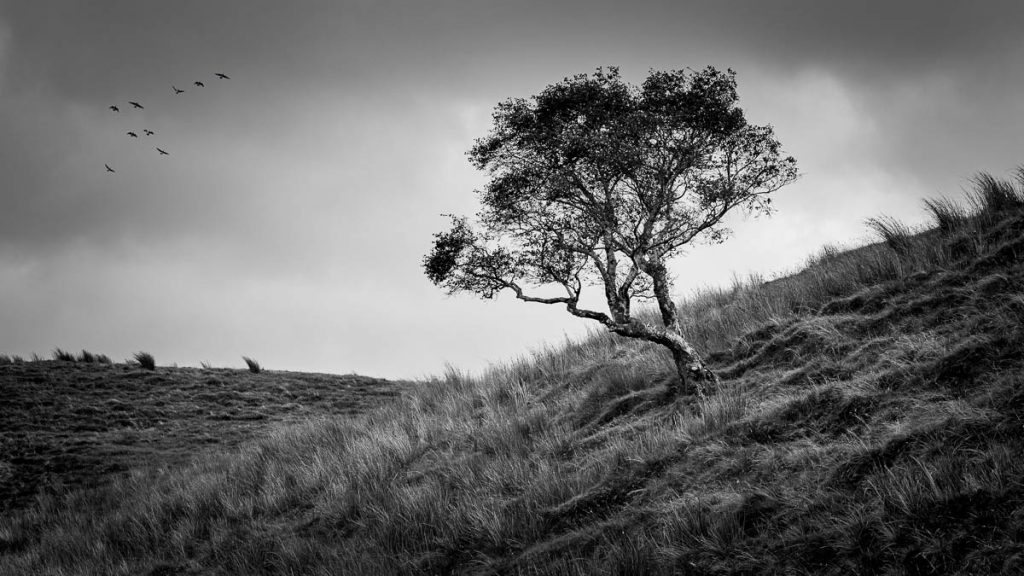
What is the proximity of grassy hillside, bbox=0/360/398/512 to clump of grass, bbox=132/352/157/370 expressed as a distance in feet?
0.99

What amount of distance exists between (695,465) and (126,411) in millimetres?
20434

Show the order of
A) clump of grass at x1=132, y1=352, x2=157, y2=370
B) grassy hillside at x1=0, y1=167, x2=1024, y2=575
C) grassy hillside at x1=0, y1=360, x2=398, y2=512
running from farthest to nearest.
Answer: clump of grass at x1=132, y1=352, x2=157, y2=370, grassy hillside at x1=0, y1=360, x2=398, y2=512, grassy hillside at x1=0, y1=167, x2=1024, y2=575

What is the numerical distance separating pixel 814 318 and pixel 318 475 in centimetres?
1075

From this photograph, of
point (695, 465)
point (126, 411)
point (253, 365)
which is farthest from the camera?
point (253, 365)

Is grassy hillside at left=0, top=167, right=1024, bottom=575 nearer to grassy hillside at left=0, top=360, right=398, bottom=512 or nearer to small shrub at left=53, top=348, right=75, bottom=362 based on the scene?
grassy hillside at left=0, top=360, right=398, bottom=512

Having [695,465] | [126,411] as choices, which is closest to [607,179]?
[695,465]

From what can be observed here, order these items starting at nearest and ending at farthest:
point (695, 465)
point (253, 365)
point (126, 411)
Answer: point (695, 465), point (126, 411), point (253, 365)

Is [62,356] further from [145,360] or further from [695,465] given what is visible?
[695,465]

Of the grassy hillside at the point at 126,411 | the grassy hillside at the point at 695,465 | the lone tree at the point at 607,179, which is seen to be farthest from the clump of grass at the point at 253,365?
the lone tree at the point at 607,179

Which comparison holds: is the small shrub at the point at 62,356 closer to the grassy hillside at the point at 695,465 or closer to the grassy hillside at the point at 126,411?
the grassy hillside at the point at 126,411

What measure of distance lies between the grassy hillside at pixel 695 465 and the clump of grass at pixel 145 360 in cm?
1136

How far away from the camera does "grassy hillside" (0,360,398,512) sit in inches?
674

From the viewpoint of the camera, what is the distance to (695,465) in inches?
314

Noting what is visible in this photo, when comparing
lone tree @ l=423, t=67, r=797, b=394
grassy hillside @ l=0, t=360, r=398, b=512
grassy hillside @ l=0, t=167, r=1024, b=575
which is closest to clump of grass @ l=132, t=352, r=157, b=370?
grassy hillside @ l=0, t=360, r=398, b=512
